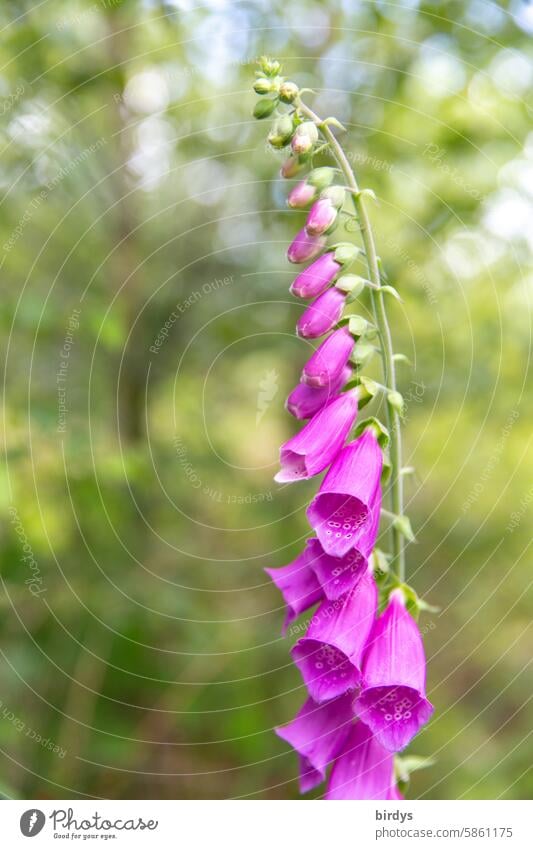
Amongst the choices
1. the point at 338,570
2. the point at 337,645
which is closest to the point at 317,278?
the point at 338,570

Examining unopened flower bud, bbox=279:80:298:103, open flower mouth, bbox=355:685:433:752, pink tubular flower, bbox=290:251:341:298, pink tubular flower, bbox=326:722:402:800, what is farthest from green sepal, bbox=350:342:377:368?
pink tubular flower, bbox=326:722:402:800

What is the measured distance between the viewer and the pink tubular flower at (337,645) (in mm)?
1333

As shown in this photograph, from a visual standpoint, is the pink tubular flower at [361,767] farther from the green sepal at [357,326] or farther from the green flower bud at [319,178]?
the green flower bud at [319,178]

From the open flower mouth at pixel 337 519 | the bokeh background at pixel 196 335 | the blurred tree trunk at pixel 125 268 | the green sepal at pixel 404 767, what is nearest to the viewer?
the open flower mouth at pixel 337 519

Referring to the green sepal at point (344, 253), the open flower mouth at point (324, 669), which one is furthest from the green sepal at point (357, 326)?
the open flower mouth at point (324, 669)

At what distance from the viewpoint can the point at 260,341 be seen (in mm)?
3285

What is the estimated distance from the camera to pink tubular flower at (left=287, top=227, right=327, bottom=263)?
4.57 feet

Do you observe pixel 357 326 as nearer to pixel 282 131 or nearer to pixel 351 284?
pixel 351 284

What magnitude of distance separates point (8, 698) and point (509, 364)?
8.24 ft

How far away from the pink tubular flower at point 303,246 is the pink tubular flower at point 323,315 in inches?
3.2

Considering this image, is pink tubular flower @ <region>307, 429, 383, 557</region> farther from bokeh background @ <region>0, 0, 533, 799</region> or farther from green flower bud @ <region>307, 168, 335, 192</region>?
bokeh background @ <region>0, 0, 533, 799</region>

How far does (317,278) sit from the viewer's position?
1.39m

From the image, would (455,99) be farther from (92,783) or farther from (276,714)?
(92,783)

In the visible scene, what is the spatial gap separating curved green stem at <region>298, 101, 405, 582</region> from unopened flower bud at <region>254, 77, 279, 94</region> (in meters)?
0.06
